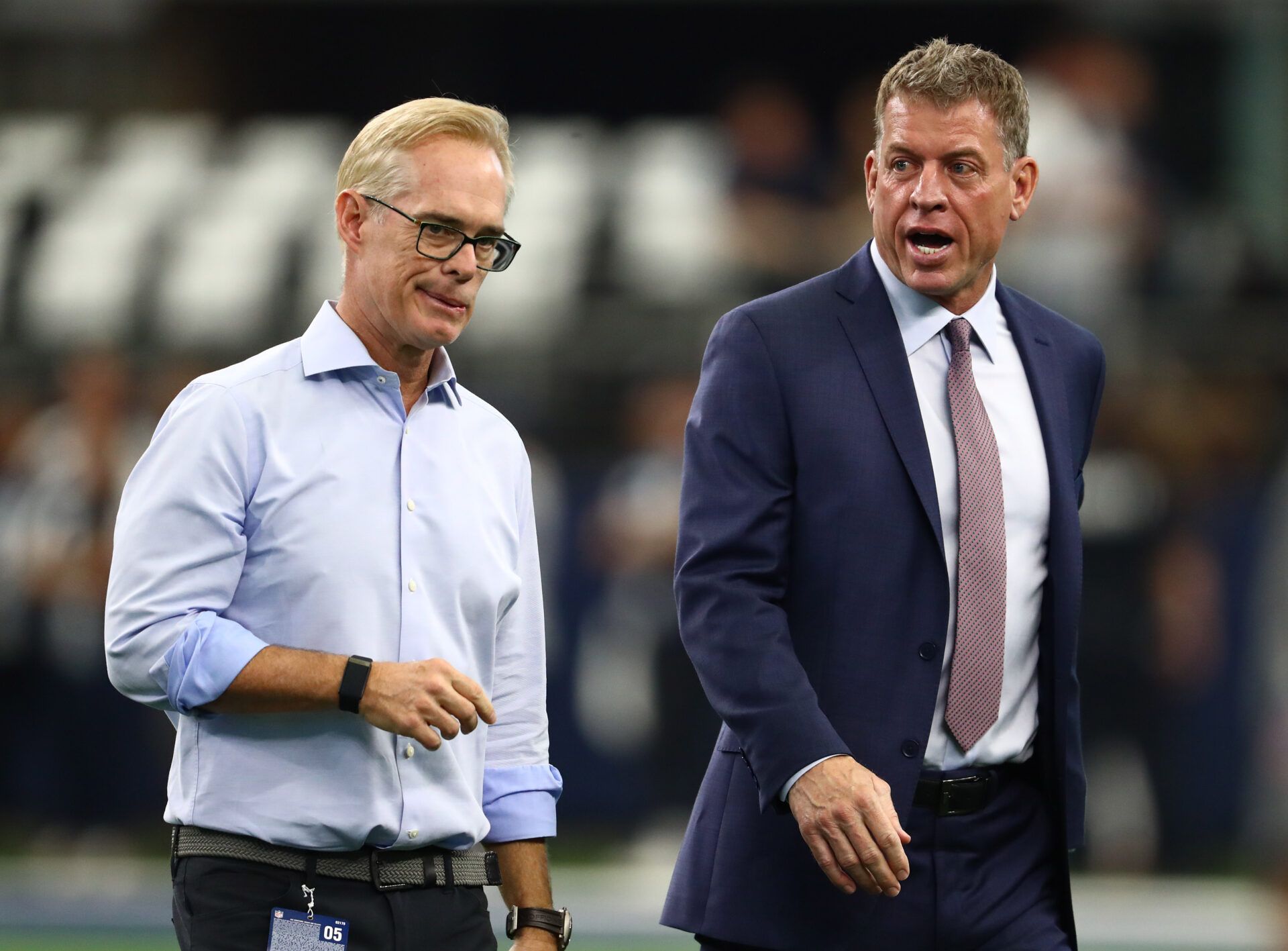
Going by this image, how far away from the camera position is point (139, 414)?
1017cm

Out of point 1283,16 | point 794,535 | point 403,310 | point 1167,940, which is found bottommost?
point 1167,940

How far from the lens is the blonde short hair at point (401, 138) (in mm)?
3078

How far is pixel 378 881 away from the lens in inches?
115

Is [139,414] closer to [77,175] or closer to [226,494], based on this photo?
[77,175]

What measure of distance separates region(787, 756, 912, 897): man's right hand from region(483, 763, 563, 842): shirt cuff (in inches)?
19.4

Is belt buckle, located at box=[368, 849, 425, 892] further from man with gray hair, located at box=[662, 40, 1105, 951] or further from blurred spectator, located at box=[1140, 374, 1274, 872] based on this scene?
blurred spectator, located at box=[1140, 374, 1274, 872]

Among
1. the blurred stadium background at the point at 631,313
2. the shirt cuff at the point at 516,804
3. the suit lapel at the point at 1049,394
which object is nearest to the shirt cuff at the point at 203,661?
the shirt cuff at the point at 516,804

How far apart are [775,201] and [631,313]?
3.51ft

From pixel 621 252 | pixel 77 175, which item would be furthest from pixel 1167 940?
pixel 77 175

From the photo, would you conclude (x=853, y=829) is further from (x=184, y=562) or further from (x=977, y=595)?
(x=184, y=562)

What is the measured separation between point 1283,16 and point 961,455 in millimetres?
12125

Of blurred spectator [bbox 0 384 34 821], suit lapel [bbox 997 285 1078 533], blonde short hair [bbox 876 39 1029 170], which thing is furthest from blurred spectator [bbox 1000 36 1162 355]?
blonde short hair [bbox 876 39 1029 170]

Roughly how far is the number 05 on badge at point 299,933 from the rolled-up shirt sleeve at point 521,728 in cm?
43

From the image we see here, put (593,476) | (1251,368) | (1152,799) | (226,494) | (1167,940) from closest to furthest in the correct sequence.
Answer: (226,494), (1167,940), (1152,799), (593,476), (1251,368)
